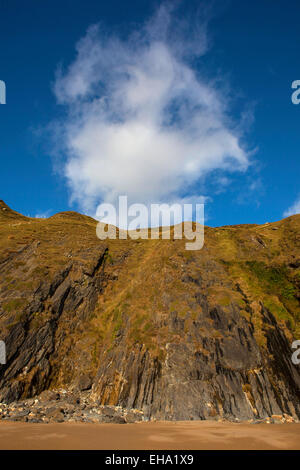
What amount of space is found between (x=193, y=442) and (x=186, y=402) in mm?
9727

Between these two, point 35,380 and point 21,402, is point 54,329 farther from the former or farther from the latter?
point 21,402

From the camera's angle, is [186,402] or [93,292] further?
[93,292]

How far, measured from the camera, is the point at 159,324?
92.1 feet

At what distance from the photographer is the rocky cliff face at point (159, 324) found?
2108cm

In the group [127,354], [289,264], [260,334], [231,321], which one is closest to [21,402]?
[127,354]

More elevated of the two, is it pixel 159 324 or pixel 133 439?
pixel 159 324

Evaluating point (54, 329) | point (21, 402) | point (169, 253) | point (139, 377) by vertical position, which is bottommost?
point (21, 402)

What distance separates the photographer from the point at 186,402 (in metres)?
20.1

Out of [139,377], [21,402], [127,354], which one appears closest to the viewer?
[21,402]

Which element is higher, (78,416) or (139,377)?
(139,377)

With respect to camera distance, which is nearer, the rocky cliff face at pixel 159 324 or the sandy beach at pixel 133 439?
the sandy beach at pixel 133 439

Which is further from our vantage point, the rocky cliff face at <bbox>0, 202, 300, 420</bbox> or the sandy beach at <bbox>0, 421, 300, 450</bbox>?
the rocky cliff face at <bbox>0, 202, 300, 420</bbox>

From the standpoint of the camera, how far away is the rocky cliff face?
21.1 metres

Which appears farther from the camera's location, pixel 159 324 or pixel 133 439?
→ pixel 159 324
